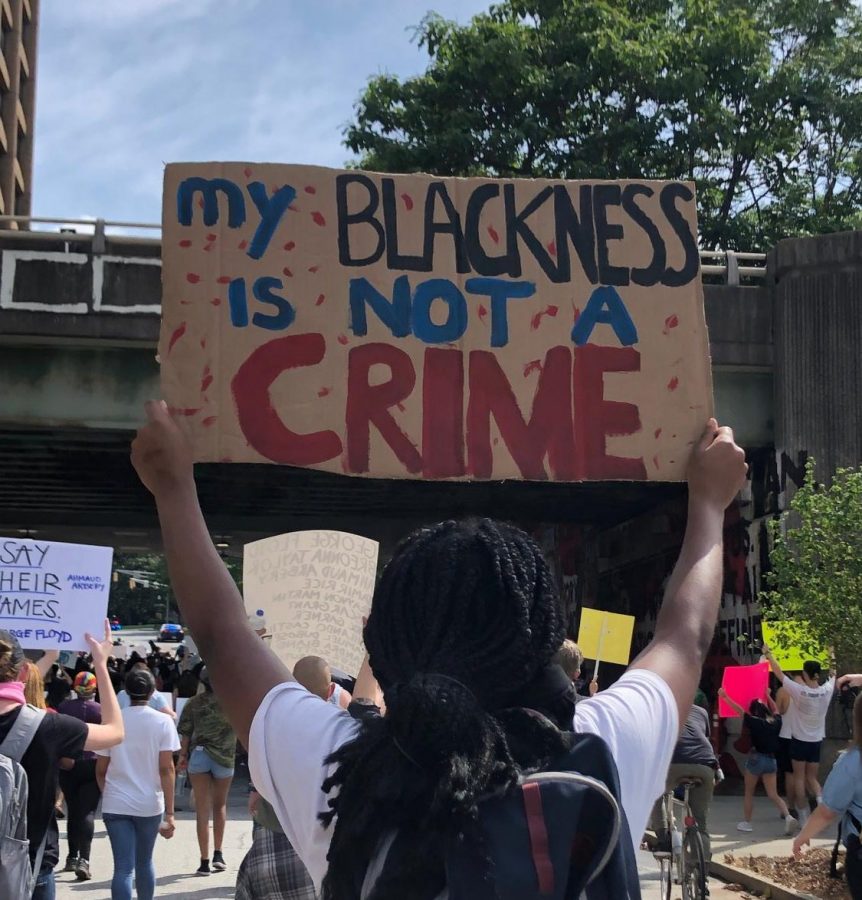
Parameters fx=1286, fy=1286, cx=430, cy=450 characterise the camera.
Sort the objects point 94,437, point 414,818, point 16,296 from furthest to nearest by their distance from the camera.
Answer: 1. point 94,437
2. point 16,296
3. point 414,818

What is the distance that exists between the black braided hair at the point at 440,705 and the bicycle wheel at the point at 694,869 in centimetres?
766

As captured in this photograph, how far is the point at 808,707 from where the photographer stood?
44.5 ft

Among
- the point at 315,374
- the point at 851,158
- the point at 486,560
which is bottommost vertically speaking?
the point at 486,560

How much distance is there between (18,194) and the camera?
54031 millimetres

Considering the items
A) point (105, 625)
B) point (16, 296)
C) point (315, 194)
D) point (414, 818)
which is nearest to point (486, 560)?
point (414, 818)

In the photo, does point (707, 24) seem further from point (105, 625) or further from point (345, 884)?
point (345, 884)

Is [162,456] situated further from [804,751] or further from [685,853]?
[804,751]

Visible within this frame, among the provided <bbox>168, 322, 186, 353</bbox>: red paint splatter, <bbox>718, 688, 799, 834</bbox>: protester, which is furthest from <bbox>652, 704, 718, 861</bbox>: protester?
<bbox>168, 322, 186, 353</bbox>: red paint splatter

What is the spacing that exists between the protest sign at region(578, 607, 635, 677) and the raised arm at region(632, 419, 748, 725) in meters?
9.84

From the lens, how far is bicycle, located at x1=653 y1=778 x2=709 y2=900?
8.99 meters

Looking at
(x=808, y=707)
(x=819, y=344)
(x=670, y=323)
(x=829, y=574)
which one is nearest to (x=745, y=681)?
(x=808, y=707)

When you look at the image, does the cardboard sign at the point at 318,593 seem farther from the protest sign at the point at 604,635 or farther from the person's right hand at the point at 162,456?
the protest sign at the point at 604,635

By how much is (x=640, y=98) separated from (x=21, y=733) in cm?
2749

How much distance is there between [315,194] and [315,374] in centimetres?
55
